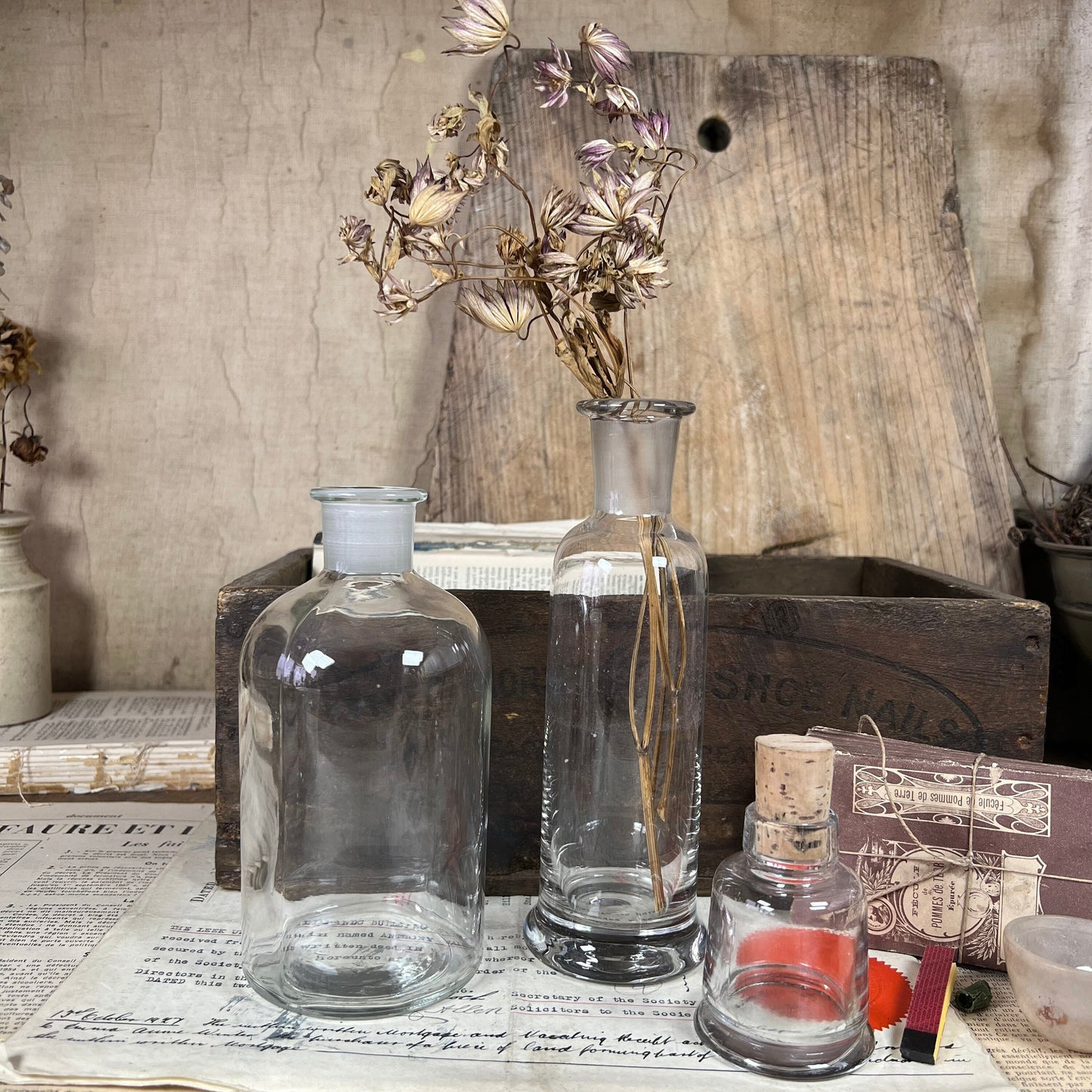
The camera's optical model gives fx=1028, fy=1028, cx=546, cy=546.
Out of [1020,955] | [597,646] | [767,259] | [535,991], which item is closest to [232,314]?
[767,259]

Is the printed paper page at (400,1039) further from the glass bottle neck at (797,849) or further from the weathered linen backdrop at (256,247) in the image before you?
the weathered linen backdrop at (256,247)

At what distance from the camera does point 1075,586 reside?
37.8 inches

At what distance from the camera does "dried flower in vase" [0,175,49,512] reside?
101 cm

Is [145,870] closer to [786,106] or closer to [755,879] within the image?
[755,879]

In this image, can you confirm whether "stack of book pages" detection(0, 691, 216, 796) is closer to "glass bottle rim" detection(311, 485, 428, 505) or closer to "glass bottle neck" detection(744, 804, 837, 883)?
"glass bottle rim" detection(311, 485, 428, 505)

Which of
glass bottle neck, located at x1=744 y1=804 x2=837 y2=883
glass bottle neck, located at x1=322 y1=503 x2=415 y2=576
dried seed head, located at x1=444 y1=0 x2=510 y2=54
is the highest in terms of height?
dried seed head, located at x1=444 y1=0 x2=510 y2=54

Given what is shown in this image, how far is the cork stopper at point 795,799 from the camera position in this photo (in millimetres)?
520

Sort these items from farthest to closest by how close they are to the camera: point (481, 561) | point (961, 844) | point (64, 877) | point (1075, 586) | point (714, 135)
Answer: point (714, 135)
point (1075, 586)
point (481, 561)
point (64, 877)
point (961, 844)

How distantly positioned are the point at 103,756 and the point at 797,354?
0.78 m

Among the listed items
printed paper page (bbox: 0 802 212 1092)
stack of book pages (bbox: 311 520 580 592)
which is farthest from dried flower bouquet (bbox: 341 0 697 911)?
printed paper page (bbox: 0 802 212 1092)

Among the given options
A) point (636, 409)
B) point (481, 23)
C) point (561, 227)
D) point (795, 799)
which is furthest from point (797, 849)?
point (481, 23)

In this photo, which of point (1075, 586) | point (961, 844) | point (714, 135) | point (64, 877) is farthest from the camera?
point (714, 135)

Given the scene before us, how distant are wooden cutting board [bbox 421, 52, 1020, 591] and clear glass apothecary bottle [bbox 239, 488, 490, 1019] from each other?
0.46 m

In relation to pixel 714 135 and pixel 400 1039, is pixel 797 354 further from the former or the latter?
pixel 400 1039
